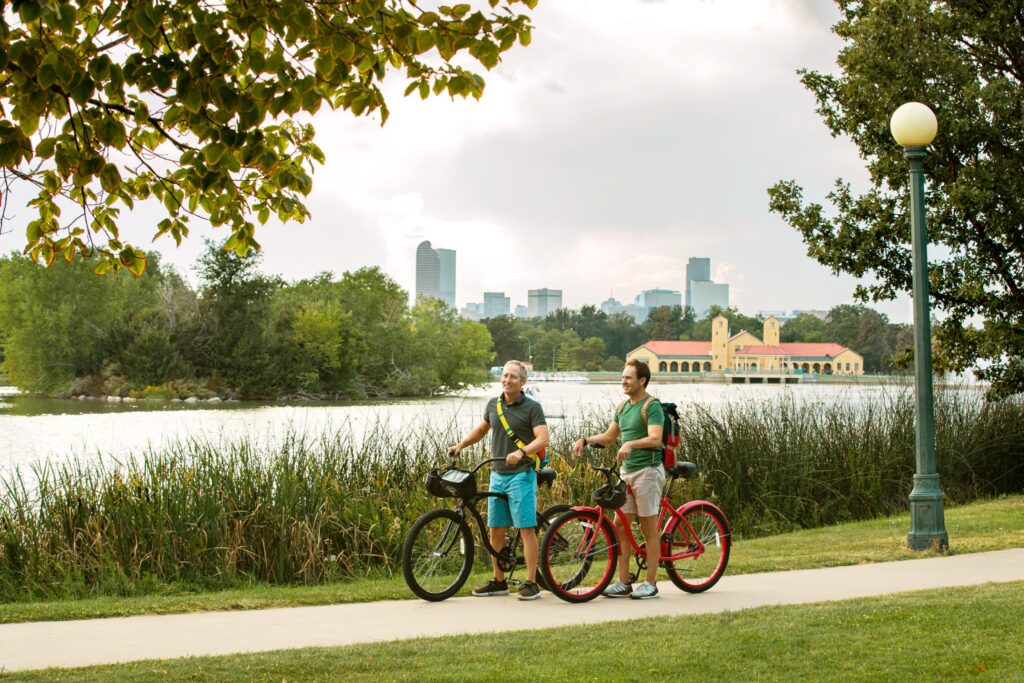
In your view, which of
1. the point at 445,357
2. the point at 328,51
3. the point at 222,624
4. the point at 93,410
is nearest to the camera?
the point at 328,51

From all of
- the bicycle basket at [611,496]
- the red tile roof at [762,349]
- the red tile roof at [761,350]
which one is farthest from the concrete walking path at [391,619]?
the red tile roof at [761,350]

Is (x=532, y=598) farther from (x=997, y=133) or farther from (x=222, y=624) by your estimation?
(x=997, y=133)

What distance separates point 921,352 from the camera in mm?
11383

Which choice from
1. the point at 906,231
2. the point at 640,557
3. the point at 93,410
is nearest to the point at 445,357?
the point at 93,410

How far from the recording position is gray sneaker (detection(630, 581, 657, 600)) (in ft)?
29.1

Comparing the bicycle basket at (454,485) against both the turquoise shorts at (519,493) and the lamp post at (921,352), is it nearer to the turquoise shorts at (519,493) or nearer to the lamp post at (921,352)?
the turquoise shorts at (519,493)

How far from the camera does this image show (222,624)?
26.5 feet

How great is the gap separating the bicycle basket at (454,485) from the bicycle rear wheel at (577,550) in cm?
79

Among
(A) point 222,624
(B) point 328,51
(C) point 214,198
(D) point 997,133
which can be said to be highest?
(D) point 997,133

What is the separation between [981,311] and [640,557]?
10697mm

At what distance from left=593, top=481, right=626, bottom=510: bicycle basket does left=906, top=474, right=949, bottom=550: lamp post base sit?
4.09 meters

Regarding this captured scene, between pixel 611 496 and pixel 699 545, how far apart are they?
1134 millimetres

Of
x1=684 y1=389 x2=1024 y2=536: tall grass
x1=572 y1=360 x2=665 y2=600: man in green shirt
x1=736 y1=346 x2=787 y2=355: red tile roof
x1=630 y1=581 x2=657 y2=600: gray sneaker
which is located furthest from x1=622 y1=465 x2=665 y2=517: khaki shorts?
x1=736 y1=346 x2=787 y2=355: red tile roof

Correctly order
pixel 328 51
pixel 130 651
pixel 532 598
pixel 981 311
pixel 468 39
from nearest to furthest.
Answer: pixel 328 51, pixel 468 39, pixel 130 651, pixel 532 598, pixel 981 311
